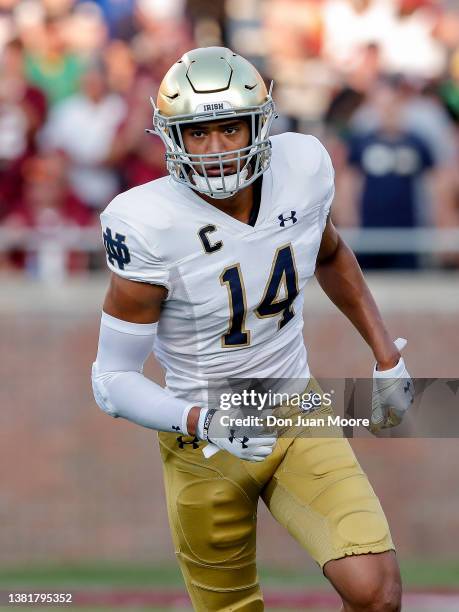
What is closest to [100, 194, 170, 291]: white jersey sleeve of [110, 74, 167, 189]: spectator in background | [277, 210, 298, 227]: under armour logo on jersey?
[277, 210, 298, 227]: under armour logo on jersey

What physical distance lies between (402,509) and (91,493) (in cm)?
192

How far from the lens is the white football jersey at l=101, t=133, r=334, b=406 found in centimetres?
448

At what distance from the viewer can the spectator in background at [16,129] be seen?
27.8 ft

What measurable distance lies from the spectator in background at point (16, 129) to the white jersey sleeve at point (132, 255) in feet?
13.4

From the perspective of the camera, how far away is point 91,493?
28.5ft

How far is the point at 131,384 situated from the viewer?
15.0 ft

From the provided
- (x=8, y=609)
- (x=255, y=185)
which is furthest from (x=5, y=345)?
(x=255, y=185)

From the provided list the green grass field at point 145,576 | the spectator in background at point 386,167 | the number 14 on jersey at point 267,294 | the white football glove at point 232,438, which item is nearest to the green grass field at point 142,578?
the green grass field at point 145,576

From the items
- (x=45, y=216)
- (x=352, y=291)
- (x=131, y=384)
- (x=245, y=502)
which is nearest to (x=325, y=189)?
(x=352, y=291)

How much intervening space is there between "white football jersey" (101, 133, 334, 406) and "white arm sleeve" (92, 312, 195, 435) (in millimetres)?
153

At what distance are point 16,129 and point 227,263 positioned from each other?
4.31 meters

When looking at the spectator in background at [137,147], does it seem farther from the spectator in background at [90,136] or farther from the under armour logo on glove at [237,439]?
the under armour logo on glove at [237,439]

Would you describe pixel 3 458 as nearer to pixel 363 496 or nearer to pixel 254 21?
pixel 254 21

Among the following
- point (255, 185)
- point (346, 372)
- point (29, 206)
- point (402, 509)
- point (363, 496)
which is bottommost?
point (402, 509)
